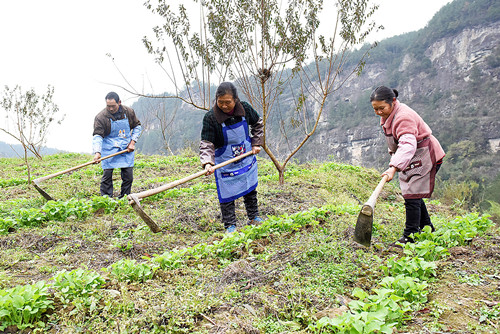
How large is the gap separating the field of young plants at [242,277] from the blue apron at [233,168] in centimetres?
50

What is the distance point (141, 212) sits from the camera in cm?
315

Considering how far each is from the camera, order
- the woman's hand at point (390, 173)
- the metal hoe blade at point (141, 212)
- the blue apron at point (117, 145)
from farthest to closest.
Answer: the blue apron at point (117, 145)
the metal hoe blade at point (141, 212)
the woman's hand at point (390, 173)

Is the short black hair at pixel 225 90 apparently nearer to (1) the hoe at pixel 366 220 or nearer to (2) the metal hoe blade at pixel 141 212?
(2) the metal hoe blade at pixel 141 212

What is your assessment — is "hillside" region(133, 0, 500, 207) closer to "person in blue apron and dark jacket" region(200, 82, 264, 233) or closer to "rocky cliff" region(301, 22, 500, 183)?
"rocky cliff" region(301, 22, 500, 183)

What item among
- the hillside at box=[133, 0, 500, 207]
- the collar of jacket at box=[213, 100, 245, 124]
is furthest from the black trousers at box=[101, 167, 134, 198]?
the hillside at box=[133, 0, 500, 207]

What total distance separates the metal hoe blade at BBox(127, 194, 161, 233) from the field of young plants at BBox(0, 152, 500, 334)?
0.11 metres

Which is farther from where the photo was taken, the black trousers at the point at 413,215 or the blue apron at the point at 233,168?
the blue apron at the point at 233,168

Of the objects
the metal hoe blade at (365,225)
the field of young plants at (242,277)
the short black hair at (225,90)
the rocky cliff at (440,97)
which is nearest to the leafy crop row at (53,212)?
the field of young plants at (242,277)

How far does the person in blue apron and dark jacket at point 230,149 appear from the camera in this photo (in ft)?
11.6

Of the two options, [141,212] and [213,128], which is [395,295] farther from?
[213,128]

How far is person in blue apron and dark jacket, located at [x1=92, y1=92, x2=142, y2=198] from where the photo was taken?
504cm

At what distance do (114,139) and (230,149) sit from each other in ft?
8.23

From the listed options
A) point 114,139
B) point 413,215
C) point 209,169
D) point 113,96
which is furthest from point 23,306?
point 113,96

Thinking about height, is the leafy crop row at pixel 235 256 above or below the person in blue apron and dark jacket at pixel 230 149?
below
